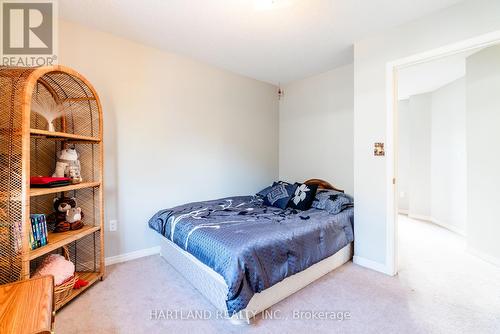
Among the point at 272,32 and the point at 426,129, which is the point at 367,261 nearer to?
the point at 272,32

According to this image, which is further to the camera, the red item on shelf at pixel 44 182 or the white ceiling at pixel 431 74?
the white ceiling at pixel 431 74

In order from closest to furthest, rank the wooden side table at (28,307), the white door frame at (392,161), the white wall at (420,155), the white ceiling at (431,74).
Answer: the wooden side table at (28,307) < the white door frame at (392,161) < the white ceiling at (431,74) < the white wall at (420,155)

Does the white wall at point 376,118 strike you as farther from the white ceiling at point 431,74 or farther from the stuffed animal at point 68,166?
the stuffed animal at point 68,166

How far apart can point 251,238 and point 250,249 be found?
139 mm

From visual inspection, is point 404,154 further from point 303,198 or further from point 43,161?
point 43,161

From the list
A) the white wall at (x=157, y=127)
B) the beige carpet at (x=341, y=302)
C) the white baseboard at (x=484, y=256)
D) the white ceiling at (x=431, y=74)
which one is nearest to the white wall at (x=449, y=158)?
the white ceiling at (x=431, y=74)

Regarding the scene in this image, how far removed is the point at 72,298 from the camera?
1740 millimetres

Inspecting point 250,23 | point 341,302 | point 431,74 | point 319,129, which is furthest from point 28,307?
point 431,74

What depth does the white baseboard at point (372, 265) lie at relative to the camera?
2229mm

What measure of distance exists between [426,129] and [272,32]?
367 cm

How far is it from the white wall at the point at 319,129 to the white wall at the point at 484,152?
1.32 m

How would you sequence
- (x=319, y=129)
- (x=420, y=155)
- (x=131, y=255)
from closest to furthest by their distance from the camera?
(x=131, y=255), (x=319, y=129), (x=420, y=155)

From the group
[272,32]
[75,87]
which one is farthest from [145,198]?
[272,32]

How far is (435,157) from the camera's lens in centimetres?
406
